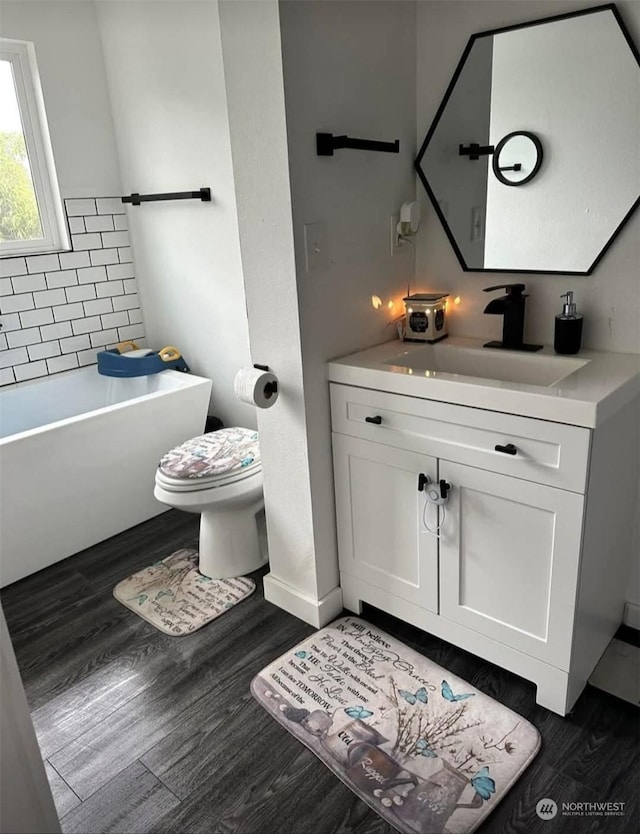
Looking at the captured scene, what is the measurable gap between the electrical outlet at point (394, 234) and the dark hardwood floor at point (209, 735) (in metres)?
1.25

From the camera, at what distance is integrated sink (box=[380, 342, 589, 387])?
1.83m

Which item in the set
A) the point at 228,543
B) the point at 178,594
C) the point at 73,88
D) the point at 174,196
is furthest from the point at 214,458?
the point at 73,88

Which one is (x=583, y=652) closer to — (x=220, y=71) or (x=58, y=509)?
(x=58, y=509)

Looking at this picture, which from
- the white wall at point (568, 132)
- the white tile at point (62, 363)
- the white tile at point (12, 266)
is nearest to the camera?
the white wall at point (568, 132)

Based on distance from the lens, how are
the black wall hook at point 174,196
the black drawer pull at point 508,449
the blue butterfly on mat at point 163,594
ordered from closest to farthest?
the black drawer pull at point 508,449 → the blue butterfly on mat at point 163,594 → the black wall hook at point 174,196

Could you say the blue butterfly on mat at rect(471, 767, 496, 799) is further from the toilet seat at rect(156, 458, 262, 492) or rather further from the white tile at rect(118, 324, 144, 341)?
the white tile at rect(118, 324, 144, 341)

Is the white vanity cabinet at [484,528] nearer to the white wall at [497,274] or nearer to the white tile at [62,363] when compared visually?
the white wall at [497,274]

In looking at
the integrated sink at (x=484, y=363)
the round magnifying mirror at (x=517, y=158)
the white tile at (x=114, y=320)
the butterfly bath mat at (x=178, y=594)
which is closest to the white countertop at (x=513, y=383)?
the integrated sink at (x=484, y=363)

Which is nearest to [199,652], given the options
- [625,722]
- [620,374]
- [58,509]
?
[58,509]

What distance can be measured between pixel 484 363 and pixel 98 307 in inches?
83.3

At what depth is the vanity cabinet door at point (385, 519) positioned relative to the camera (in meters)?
1.85

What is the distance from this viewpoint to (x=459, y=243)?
2080 mm

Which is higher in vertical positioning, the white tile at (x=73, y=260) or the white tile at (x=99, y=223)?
the white tile at (x=99, y=223)

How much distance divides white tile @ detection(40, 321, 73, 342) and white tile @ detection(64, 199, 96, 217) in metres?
0.54
